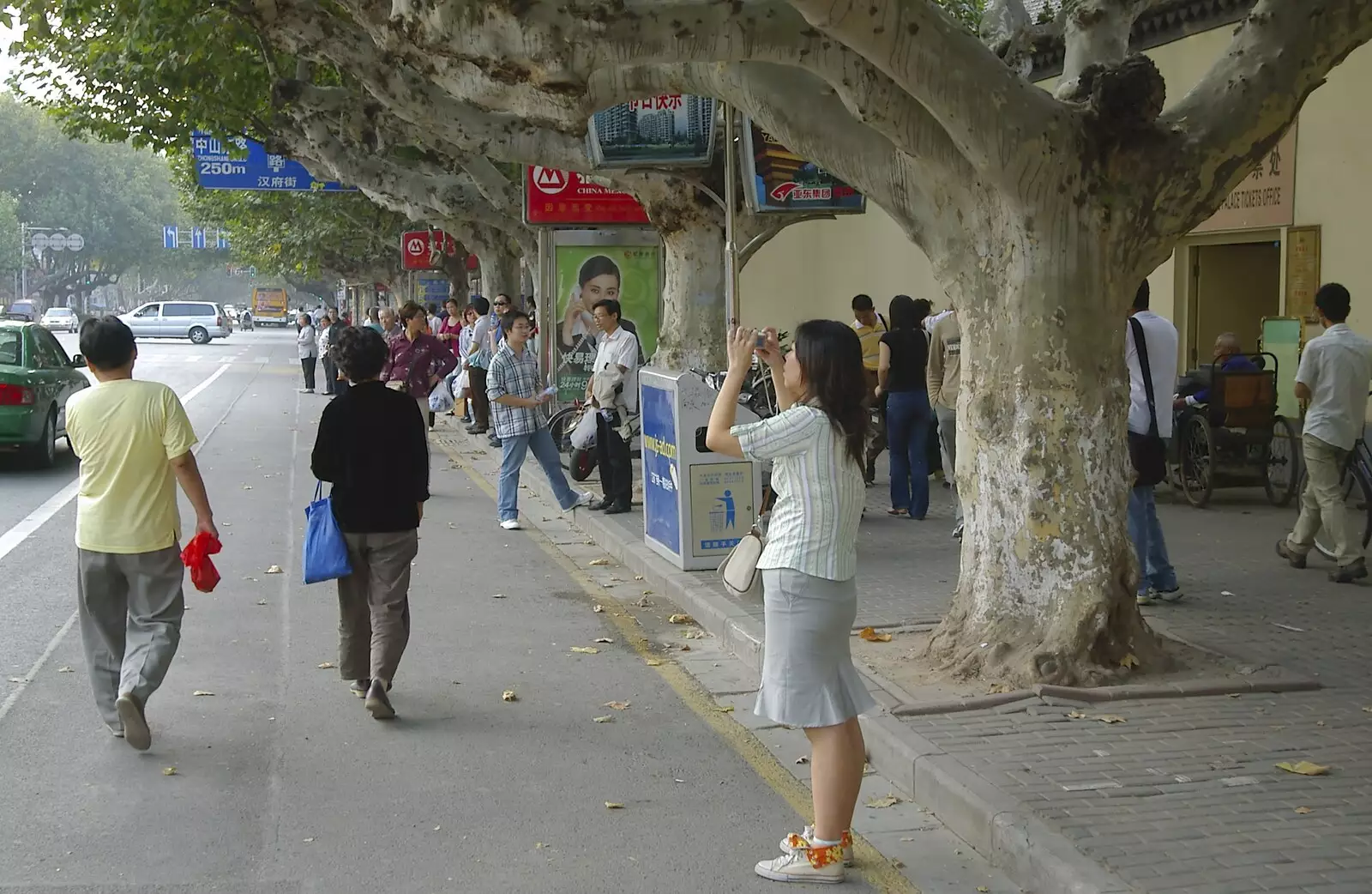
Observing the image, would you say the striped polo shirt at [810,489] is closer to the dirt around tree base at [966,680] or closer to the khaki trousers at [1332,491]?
the dirt around tree base at [966,680]

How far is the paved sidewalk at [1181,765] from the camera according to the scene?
456 cm

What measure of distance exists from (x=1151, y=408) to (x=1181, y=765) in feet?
10.9

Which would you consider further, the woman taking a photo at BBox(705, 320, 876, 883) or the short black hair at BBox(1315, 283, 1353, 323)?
the short black hair at BBox(1315, 283, 1353, 323)

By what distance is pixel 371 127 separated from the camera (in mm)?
18828

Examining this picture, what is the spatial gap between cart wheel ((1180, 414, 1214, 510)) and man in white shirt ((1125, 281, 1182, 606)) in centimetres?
435

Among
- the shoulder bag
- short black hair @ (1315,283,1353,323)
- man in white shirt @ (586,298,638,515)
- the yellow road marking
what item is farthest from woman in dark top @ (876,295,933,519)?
the shoulder bag

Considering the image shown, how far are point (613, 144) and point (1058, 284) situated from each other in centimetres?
705

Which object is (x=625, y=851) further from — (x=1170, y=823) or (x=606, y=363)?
(x=606, y=363)

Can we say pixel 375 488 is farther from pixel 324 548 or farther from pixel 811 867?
pixel 811 867

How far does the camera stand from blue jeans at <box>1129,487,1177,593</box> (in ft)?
27.9

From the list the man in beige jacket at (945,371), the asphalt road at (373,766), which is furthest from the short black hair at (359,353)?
the man in beige jacket at (945,371)

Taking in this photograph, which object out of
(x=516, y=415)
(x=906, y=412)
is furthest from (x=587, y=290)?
(x=906, y=412)

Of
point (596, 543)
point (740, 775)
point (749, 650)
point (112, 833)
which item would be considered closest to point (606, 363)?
point (596, 543)

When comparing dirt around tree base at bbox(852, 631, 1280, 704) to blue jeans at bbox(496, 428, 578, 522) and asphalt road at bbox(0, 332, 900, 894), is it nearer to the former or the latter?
asphalt road at bbox(0, 332, 900, 894)
